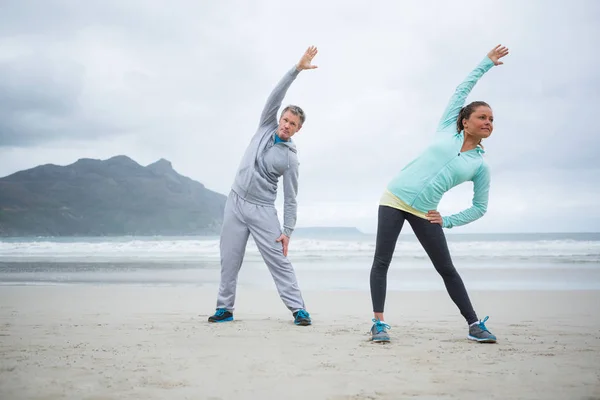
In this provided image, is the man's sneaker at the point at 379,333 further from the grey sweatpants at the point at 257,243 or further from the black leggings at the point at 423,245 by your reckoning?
the grey sweatpants at the point at 257,243

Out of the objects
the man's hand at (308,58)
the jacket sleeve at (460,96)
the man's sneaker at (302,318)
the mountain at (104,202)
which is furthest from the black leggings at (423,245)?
the mountain at (104,202)

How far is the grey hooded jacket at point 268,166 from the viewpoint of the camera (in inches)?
166

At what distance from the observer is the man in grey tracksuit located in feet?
13.9

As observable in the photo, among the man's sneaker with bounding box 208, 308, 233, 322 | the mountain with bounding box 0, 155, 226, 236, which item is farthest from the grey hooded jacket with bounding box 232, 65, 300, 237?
the mountain with bounding box 0, 155, 226, 236

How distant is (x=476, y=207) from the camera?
11.4 ft

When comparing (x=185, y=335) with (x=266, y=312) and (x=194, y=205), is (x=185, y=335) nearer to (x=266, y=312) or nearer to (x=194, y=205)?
(x=266, y=312)

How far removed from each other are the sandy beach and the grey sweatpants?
0.30 metres

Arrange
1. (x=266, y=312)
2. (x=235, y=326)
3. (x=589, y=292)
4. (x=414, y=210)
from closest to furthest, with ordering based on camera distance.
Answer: (x=414, y=210) → (x=235, y=326) → (x=266, y=312) → (x=589, y=292)

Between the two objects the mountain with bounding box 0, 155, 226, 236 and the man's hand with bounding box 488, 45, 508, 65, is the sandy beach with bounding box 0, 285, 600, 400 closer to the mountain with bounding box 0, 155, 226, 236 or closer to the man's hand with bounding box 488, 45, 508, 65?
the man's hand with bounding box 488, 45, 508, 65

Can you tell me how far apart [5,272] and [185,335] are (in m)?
7.99

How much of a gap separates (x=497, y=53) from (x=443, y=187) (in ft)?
3.48

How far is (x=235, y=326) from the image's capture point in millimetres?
Result: 4133

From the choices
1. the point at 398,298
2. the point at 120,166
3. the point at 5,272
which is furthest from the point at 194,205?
the point at 398,298

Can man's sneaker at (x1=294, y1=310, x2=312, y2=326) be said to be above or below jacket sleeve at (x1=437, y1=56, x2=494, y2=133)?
below
